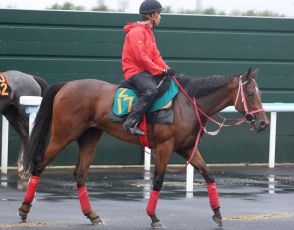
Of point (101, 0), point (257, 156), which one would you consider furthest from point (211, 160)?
point (101, 0)

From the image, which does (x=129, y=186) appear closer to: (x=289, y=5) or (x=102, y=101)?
(x=102, y=101)

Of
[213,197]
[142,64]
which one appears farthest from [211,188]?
[142,64]

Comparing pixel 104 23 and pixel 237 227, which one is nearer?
pixel 237 227

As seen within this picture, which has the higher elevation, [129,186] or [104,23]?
[104,23]

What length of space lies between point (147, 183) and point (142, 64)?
416cm

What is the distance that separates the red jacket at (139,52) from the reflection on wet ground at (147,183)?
2435 mm

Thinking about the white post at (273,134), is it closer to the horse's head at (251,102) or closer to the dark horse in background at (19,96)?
the dark horse in background at (19,96)

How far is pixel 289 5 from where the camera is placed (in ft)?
61.8

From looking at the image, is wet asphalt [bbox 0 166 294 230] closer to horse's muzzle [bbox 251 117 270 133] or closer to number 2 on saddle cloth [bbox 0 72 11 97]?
horse's muzzle [bbox 251 117 270 133]

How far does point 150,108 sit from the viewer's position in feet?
37.7

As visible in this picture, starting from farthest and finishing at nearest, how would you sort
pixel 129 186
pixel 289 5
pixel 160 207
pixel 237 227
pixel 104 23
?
pixel 289 5 → pixel 104 23 → pixel 129 186 → pixel 160 207 → pixel 237 227

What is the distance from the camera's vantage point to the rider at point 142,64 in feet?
37.3

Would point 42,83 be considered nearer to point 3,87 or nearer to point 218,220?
point 3,87

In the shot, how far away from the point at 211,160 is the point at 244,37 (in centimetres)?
226
